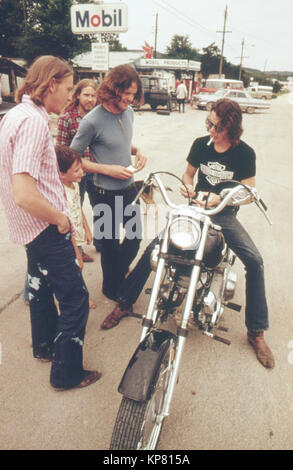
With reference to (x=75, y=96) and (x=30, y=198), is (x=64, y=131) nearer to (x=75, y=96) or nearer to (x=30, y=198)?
(x=75, y=96)

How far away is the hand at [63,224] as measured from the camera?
200 cm

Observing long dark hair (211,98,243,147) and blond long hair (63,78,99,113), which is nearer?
long dark hair (211,98,243,147)

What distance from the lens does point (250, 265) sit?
2.72 metres

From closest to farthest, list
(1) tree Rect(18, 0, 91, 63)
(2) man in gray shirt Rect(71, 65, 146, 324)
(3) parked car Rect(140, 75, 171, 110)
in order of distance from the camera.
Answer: (2) man in gray shirt Rect(71, 65, 146, 324)
(3) parked car Rect(140, 75, 171, 110)
(1) tree Rect(18, 0, 91, 63)

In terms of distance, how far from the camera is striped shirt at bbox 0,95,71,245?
5.71 feet

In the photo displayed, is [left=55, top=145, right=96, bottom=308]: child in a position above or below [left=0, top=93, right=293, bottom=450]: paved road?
above

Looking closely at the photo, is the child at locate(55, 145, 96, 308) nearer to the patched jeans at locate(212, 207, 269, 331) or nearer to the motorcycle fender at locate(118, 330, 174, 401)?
the motorcycle fender at locate(118, 330, 174, 401)

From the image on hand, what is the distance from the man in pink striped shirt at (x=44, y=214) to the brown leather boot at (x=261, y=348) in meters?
1.27

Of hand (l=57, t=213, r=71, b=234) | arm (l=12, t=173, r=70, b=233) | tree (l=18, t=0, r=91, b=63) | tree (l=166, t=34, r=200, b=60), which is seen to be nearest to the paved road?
hand (l=57, t=213, r=71, b=234)

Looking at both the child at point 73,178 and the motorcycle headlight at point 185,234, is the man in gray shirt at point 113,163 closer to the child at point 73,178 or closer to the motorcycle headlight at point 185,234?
the child at point 73,178

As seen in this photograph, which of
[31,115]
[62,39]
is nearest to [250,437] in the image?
[31,115]

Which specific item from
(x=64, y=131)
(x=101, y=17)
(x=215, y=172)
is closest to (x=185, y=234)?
(x=215, y=172)

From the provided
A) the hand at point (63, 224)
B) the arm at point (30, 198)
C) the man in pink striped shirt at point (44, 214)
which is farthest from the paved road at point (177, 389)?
the arm at point (30, 198)

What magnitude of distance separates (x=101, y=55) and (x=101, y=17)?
0.89 metres
